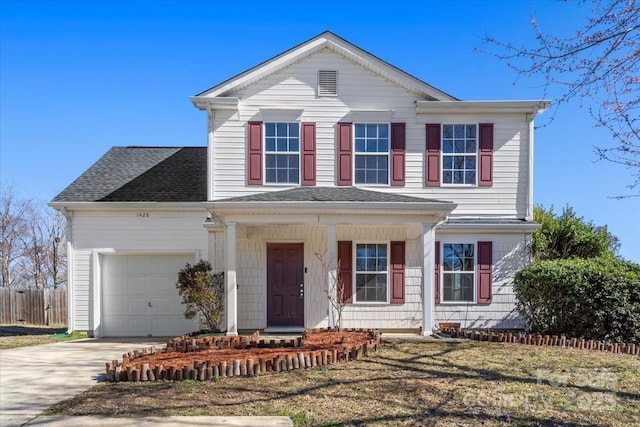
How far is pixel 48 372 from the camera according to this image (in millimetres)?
6898

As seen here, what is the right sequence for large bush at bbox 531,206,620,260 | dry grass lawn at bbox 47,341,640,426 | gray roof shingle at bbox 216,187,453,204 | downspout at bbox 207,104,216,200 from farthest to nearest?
1. large bush at bbox 531,206,620,260
2. downspout at bbox 207,104,216,200
3. gray roof shingle at bbox 216,187,453,204
4. dry grass lawn at bbox 47,341,640,426

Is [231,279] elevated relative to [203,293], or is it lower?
elevated

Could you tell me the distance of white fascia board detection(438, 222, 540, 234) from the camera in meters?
10.7

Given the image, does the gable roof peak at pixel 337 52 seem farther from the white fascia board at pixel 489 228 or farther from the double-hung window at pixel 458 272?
the double-hung window at pixel 458 272

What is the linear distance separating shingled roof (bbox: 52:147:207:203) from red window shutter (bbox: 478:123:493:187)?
7.27 meters

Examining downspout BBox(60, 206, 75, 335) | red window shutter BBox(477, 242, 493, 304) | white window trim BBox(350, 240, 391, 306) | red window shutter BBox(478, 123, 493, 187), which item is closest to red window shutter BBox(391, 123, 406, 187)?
white window trim BBox(350, 240, 391, 306)

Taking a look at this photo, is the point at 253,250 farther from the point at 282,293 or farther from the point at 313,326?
the point at 313,326

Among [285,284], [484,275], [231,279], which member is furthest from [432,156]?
[231,279]

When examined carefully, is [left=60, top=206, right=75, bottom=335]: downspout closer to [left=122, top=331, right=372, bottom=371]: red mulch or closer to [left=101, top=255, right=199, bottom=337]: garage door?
[left=101, top=255, right=199, bottom=337]: garage door

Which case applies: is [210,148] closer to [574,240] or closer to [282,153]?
[282,153]

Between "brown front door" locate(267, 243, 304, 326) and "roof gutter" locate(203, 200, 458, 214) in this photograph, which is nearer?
"roof gutter" locate(203, 200, 458, 214)

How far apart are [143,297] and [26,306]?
882 cm

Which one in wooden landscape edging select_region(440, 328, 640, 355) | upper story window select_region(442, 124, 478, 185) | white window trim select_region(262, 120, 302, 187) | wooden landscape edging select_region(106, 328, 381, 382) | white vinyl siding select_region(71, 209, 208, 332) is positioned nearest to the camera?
wooden landscape edging select_region(106, 328, 381, 382)

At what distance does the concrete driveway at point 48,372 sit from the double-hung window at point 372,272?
4.93 metres
